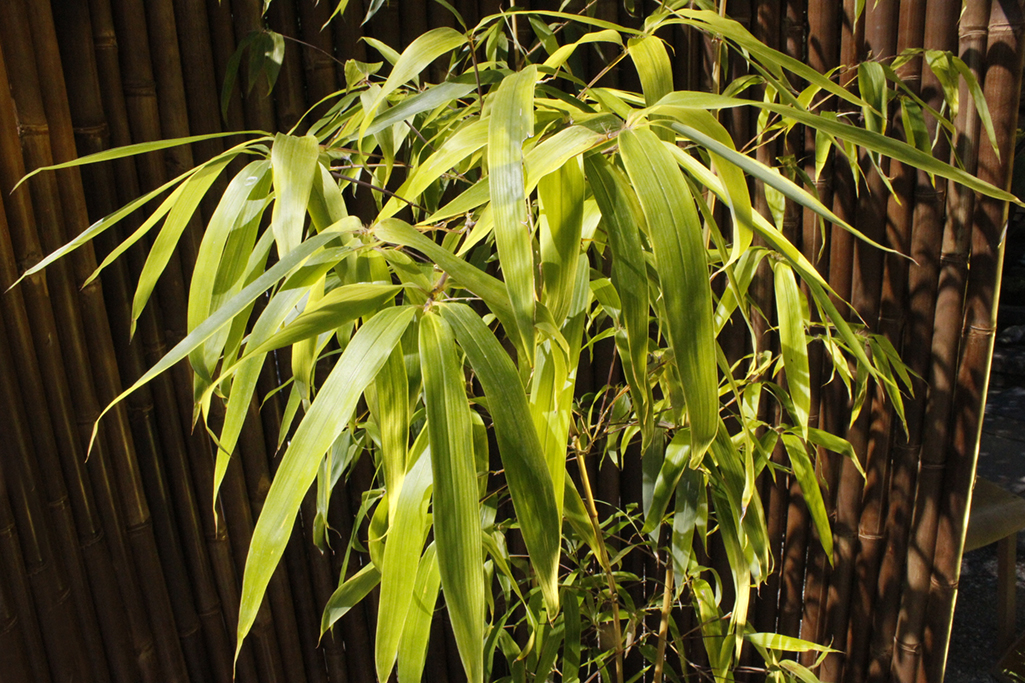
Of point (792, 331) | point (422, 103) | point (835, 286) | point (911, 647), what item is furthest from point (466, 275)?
point (911, 647)

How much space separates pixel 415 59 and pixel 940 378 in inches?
45.4

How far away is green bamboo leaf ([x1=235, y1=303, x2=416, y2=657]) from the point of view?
1.33 feet

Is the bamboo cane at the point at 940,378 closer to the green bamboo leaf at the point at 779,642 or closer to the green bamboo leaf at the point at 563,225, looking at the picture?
the green bamboo leaf at the point at 779,642

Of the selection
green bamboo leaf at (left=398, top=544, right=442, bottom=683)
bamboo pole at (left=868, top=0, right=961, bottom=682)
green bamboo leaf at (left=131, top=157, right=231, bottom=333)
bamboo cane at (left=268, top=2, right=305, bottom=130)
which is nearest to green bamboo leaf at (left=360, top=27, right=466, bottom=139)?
green bamboo leaf at (left=131, top=157, right=231, bottom=333)

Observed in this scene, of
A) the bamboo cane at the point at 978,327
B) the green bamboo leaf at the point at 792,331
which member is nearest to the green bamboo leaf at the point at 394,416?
the green bamboo leaf at the point at 792,331

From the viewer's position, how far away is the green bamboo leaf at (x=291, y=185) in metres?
0.48

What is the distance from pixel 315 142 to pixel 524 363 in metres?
0.22

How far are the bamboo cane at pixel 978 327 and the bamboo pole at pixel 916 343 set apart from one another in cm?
6

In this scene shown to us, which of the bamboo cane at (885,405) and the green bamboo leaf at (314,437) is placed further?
the bamboo cane at (885,405)

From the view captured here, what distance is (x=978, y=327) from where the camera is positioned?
1.26m

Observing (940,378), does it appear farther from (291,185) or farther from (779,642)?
(291,185)

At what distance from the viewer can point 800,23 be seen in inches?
49.0

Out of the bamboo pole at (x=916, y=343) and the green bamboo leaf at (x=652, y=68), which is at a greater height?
the green bamboo leaf at (x=652, y=68)

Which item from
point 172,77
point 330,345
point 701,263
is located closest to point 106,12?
point 172,77
